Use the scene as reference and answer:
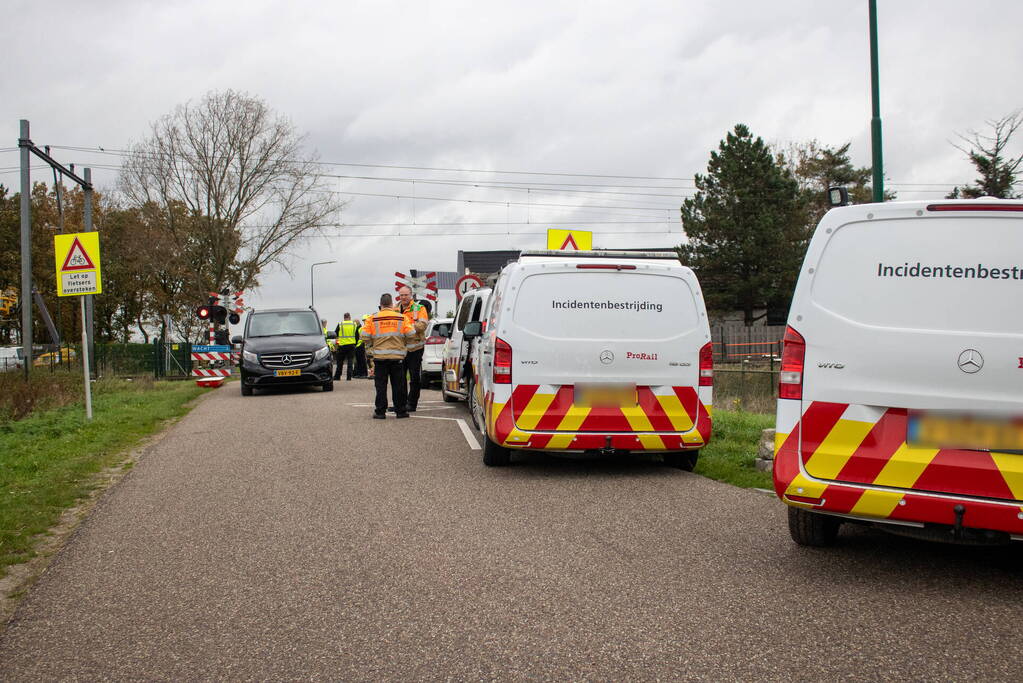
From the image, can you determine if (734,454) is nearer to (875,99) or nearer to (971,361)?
(971,361)

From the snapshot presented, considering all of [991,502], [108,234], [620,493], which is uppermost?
[108,234]

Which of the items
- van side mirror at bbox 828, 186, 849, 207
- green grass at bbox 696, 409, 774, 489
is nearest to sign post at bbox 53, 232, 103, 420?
green grass at bbox 696, 409, 774, 489

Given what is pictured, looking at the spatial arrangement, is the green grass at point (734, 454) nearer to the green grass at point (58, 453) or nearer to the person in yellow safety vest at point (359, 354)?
the green grass at point (58, 453)

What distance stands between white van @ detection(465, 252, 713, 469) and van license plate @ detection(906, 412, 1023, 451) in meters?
3.57

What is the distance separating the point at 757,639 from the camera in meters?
4.09

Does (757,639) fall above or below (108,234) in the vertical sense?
below

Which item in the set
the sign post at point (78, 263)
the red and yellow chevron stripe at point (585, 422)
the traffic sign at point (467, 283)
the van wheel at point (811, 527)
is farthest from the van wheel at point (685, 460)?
the traffic sign at point (467, 283)

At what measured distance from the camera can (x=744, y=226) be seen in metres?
49.3

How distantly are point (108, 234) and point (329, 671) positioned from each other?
52.9 meters

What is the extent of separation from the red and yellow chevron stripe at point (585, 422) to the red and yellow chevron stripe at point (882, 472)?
10.1 ft

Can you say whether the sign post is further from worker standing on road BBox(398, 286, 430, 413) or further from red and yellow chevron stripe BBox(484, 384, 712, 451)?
red and yellow chevron stripe BBox(484, 384, 712, 451)

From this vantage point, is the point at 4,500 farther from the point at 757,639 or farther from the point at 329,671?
the point at 757,639

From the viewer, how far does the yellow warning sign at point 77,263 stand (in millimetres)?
13156

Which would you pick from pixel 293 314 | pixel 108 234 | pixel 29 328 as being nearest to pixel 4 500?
pixel 293 314
